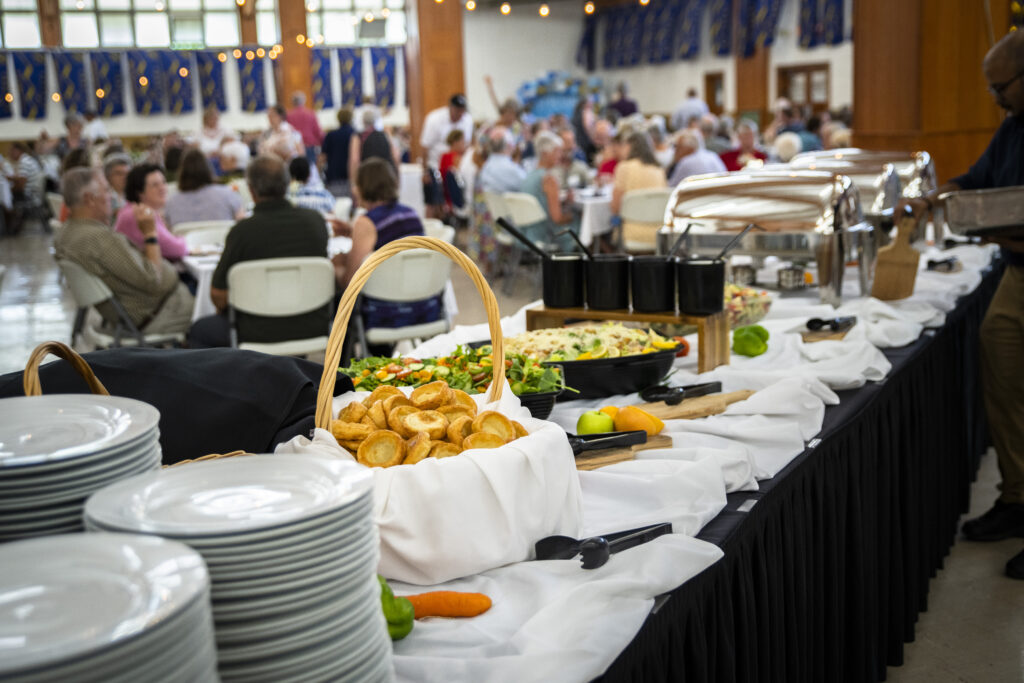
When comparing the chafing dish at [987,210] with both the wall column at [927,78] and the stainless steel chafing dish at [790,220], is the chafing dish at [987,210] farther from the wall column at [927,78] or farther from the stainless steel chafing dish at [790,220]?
the wall column at [927,78]

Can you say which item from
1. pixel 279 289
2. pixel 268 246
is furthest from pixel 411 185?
pixel 279 289

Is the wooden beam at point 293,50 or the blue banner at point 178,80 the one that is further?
the blue banner at point 178,80

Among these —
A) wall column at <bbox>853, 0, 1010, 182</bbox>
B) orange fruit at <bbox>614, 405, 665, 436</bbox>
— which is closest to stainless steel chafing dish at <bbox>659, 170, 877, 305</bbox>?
orange fruit at <bbox>614, 405, 665, 436</bbox>

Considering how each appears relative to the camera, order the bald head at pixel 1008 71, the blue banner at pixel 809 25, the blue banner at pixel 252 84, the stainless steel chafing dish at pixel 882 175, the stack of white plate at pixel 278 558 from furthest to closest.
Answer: the blue banner at pixel 252 84
the blue banner at pixel 809 25
the stainless steel chafing dish at pixel 882 175
the bald head at pixel 1008 71
the stack of white plate at pixel 278 558

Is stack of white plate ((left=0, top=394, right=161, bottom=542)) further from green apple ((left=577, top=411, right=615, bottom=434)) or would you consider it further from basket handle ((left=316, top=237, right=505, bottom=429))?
green apple ((left=577, top=411, right=615, bottom=434))

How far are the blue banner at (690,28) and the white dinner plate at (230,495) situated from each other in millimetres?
18424

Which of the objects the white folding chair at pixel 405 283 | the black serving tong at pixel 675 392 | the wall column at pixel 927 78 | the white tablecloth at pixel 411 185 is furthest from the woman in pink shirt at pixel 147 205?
the white tablecloth at pixel 411 185

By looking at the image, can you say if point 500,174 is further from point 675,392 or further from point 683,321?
point 675,392

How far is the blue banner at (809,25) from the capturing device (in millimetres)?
15461

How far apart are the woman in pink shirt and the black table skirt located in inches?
138

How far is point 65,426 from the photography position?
87 cm

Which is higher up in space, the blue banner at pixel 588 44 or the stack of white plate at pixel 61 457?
the blue banner at pixel 588 44

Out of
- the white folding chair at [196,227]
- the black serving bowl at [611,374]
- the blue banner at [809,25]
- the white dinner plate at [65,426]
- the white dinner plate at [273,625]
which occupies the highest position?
the blue banner at [809,25]

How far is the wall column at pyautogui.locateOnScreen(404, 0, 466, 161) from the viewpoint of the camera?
1198 cm
